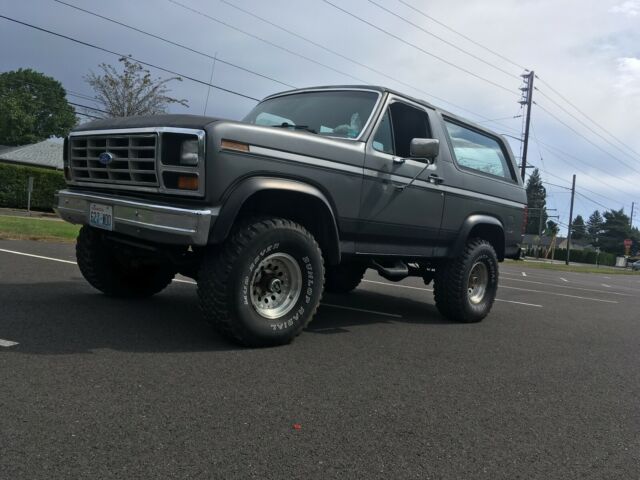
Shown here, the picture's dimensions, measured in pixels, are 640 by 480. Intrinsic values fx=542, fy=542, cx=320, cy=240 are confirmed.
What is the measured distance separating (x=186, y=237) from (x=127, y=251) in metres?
1.40

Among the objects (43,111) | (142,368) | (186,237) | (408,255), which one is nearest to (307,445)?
(142,368)

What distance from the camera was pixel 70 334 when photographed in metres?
3.94

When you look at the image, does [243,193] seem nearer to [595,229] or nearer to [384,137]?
[384,137]

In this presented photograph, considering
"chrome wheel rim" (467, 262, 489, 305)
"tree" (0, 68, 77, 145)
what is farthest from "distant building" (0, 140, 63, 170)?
"chrome wheel rim" (467, 262, 489, 305)

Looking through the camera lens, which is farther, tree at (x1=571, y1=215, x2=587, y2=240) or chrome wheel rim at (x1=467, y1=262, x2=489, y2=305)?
tree at (x1=571, y1=215, x2=587, y2=240)

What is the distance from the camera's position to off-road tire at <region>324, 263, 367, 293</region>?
649 cm

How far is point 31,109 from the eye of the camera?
206ft

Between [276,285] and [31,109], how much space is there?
226 ft

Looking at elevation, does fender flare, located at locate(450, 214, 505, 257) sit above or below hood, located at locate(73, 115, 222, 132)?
below

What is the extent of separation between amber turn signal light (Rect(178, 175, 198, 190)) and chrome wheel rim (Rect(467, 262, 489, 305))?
12.5 feet

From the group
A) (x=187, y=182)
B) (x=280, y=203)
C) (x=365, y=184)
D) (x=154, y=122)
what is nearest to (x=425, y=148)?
(x=365, y=184)

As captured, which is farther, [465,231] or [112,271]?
[465,231]

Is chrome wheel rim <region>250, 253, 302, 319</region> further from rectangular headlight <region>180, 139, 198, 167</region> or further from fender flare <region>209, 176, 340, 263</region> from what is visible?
rectangular headlight <region>180, 139, 198, 167</region>

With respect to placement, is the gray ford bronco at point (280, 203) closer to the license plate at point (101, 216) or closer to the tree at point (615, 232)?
the license plate at point (101, 216)
